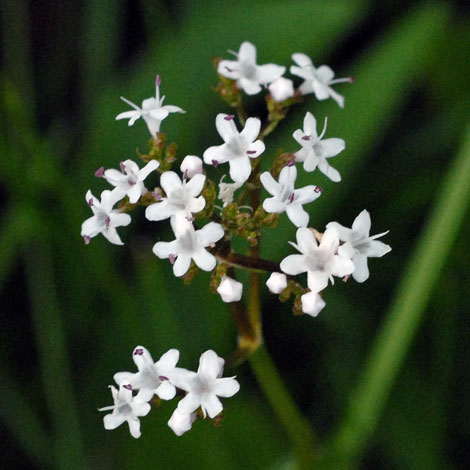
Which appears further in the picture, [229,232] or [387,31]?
[387,31]

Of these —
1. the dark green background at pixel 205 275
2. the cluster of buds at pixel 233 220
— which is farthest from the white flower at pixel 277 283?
the dark green background at pixel 205 275

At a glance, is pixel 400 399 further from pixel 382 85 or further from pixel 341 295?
pixel 382 85

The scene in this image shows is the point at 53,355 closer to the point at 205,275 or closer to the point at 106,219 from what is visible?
the point at 205,275

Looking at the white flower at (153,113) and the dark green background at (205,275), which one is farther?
the dark green background at (205,275)

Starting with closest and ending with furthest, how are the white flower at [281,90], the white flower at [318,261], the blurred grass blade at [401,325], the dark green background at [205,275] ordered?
the white flower at [318,261], the white flower at [281,90], the blurred grass blade at [401,325], the dark green background at [205,275]

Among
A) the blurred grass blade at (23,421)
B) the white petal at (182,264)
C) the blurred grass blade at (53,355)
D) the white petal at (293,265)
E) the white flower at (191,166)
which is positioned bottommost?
the blurred grass blade at (23,421)

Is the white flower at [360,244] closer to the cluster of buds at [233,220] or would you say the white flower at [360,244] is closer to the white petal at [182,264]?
the cluster of buds at [233,220]

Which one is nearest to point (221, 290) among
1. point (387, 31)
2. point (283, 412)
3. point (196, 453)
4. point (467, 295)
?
point (283, 412)

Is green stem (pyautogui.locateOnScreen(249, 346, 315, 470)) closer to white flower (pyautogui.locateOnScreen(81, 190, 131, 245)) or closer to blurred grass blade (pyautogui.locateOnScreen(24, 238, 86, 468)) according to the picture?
white flower (pyautogui.locateOnScreen(81, 190, 131, 245))

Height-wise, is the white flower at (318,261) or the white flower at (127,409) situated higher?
the white flower at (318,261)
